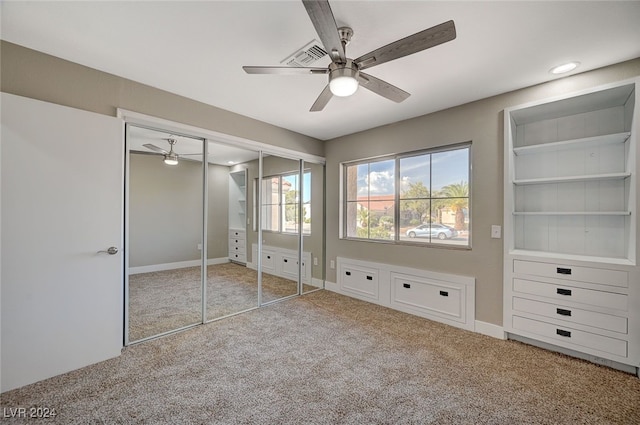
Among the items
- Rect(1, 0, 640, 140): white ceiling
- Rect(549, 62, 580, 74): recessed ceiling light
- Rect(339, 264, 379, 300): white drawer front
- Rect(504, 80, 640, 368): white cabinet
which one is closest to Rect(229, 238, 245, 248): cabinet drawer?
Rect(339, 264, 379, 300): white drawer front

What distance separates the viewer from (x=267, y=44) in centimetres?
200

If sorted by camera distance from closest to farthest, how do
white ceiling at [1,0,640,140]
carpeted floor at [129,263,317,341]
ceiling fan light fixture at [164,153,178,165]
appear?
white ceiling at [1,0,640,140] < carpeted floor at [129,263,317,341] < ceiling fan light fixture at [164,153,178,165]

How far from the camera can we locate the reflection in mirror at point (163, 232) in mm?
2703

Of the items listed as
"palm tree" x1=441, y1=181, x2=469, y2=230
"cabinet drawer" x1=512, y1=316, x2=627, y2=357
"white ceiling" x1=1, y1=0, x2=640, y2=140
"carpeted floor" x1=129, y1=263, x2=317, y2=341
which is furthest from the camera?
"palm tree" x1=441, y1=181, x2=469, y2=230

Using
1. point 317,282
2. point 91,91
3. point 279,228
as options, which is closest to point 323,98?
point 91,91

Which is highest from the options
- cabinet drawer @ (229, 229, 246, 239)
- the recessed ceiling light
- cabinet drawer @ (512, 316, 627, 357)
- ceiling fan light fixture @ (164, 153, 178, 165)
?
the recessed ceiling light

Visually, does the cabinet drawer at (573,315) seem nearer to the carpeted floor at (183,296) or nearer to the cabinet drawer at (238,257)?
the carpeted floor at (183,296)

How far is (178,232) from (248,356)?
66.3 inches

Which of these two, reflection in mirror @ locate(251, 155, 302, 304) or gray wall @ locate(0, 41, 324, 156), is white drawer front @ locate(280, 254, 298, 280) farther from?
gray wall @ locate(0, 41, 324, 156)

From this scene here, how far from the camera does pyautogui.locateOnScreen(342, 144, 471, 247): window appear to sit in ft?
10.5

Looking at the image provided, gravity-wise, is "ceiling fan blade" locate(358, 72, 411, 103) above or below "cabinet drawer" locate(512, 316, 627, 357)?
above

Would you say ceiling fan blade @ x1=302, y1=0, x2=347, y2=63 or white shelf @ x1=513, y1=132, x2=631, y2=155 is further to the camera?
white shelf @ x1=513, y1=132, x2=631, y2=155

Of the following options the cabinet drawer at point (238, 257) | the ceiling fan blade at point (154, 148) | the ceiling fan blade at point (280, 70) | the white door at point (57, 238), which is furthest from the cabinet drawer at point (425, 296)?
the ceiling fan blade at point (154, 148)

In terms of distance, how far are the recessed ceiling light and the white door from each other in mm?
3937
